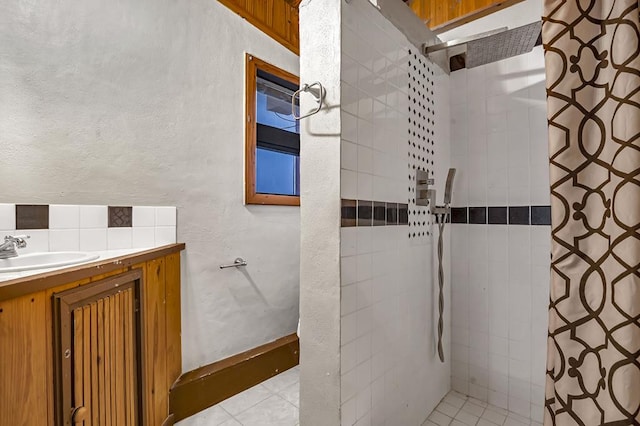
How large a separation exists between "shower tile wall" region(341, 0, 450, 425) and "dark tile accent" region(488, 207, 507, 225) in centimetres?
46

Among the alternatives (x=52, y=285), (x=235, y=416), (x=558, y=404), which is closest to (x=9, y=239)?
(x=52, y=285)

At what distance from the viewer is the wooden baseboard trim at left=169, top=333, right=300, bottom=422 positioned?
1647 mm

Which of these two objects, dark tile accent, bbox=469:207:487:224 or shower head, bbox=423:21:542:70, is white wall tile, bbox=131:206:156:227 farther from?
dark tile accent, bbox=469:207:487:224

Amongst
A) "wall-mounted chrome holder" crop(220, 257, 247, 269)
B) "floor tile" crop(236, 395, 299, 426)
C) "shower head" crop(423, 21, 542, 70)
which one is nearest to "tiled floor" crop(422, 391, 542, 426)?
"floor tile" crop(236, 395, 299, 426)

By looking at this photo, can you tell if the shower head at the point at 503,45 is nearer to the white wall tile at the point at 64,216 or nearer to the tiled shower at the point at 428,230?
the tiled shower at the point at 428,230

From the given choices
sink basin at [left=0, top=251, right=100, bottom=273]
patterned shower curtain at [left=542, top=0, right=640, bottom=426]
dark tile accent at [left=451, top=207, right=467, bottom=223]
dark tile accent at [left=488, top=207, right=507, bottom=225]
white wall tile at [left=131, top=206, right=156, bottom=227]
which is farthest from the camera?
dark tile accent at [left=451, top=207, right=467, bottom=223]

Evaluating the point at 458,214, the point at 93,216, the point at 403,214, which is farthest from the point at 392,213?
the point at 93,216

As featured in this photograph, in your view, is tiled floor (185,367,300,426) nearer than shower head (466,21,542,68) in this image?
No

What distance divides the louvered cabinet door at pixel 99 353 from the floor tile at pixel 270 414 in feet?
1.84

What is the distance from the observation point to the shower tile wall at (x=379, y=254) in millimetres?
1126

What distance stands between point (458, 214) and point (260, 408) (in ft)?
5.35

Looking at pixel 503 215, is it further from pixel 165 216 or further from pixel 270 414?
pixel 165 216

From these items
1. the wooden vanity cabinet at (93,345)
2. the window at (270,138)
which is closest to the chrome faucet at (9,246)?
the wooden vanity cabinet at (93,345)

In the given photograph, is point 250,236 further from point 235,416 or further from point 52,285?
point 52,285
